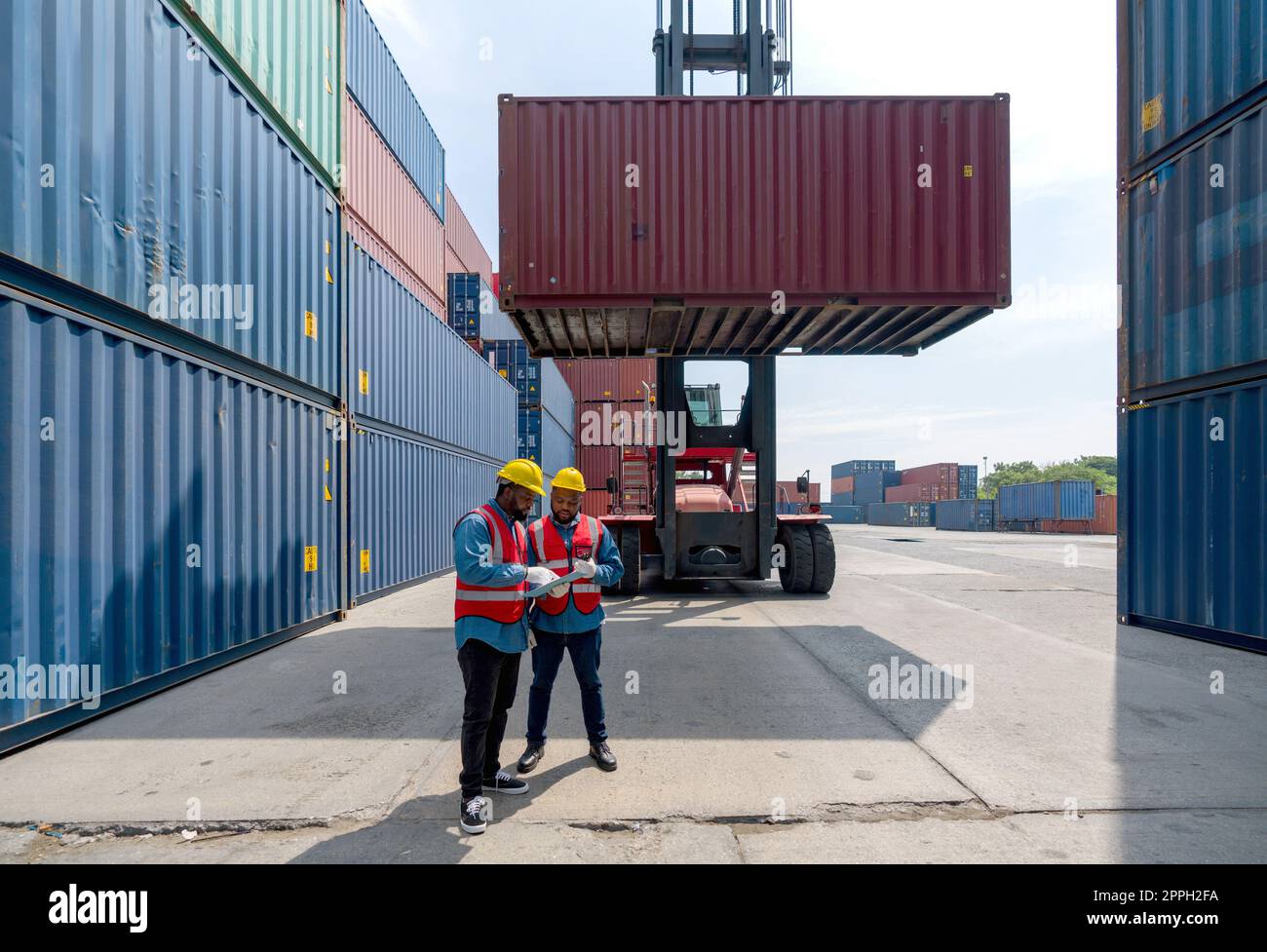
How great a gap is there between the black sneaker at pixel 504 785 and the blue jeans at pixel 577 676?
13.9 inches

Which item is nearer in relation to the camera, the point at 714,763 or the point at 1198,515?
the point at 714,763

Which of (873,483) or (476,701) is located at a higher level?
(873,483)

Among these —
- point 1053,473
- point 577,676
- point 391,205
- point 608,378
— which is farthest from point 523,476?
point 1053,473

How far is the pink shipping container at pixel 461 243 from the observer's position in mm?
21328

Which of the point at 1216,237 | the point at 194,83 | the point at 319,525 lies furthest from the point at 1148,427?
the point at 194,83

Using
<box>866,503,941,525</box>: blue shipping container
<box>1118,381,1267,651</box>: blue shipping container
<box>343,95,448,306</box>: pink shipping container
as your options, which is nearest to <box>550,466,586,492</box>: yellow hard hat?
<box>1118,381,1267,651</box>: blue shipping container

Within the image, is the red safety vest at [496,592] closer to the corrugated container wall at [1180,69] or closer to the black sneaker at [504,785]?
the black sneaker at [504,785]

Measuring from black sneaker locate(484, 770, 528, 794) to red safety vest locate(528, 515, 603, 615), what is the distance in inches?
36.3

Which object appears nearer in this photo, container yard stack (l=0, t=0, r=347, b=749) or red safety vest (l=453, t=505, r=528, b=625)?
red safety vest (l=453, t=505, r=528, b=625)

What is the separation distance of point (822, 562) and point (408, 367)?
7945 millimetres

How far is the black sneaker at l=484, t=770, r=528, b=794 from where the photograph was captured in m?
3.55

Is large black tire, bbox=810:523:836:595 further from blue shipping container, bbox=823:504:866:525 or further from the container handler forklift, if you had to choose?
blue shipping container, bbox=823:504:866:525

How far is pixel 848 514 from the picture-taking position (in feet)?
246
